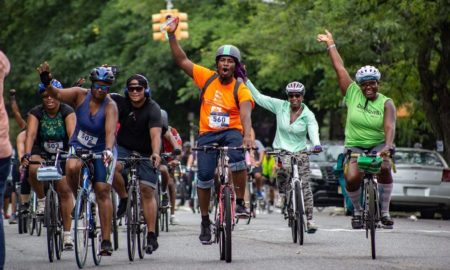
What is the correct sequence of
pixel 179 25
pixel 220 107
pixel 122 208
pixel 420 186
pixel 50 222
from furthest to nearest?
pixel 179 25 → pixel 420 186 → pixel 122 208 → pixel 50 222 → pixel 220 107

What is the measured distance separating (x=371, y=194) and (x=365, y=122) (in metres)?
0.91

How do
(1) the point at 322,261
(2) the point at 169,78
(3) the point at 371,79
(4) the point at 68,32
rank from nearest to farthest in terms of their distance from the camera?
1. (1) the point at 322,261
2. (3) the point at 371,79
3. (2) the point at 169,78
4. (4) the point at 68,32

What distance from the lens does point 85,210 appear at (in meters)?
12.1

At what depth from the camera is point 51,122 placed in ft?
48.7

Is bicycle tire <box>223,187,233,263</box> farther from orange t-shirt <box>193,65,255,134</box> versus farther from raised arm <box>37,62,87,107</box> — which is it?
raised arm <box>37,62,87,107</box>

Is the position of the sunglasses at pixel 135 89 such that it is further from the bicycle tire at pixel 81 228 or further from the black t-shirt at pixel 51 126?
the black t-shirt at pixel 51 126

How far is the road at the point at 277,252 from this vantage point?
1220cm

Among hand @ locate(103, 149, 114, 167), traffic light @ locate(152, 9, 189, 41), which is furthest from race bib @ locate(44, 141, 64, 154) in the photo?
traffic light @ locate(152, 9, 189, 41)

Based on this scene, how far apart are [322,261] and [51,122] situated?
3.93 metres

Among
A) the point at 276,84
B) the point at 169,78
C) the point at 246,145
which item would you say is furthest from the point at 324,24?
the point at 246,145

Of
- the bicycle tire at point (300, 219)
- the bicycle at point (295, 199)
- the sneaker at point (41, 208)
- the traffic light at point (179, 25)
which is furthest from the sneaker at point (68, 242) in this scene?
the traffic light at point (179, 25)

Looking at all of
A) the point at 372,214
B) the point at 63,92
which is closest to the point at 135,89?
the point at 63,92

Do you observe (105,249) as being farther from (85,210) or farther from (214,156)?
(214,156)

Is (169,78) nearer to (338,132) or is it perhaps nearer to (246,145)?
(338,132)
